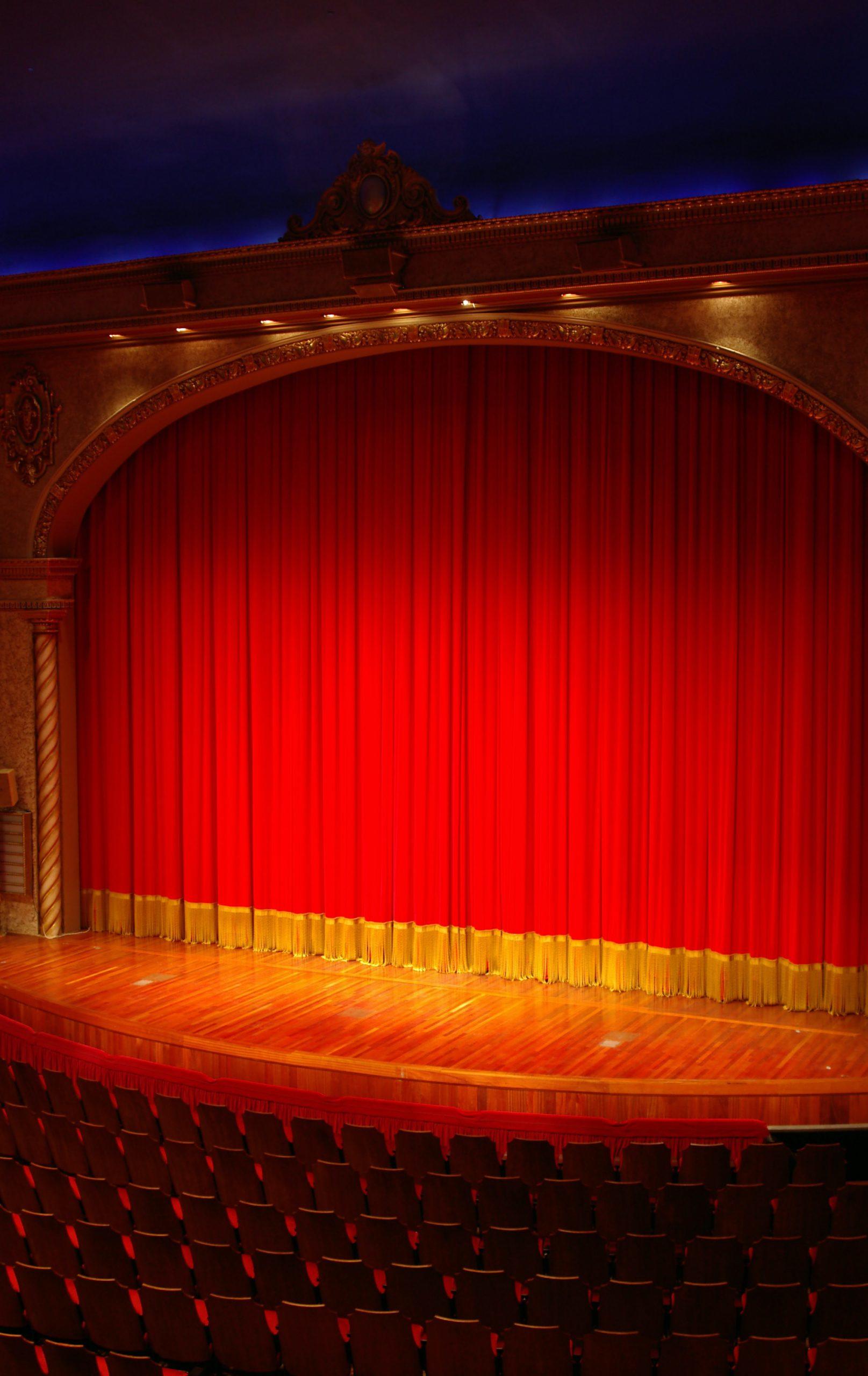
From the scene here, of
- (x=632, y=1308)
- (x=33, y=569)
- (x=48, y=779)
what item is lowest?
(x=632, y=1308)

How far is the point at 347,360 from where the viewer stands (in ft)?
28.0

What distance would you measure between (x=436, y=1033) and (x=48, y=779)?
3346mm

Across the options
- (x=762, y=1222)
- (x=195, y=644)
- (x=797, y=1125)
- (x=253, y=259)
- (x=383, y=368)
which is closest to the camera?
(x=762, y=1222)

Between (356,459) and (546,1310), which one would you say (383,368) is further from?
(546,1310)

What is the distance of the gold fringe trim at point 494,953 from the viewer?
7.46 metres

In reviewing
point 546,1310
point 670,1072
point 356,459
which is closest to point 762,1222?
point 546,1310

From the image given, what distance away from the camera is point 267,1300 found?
372cm

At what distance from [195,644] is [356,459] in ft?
5.30

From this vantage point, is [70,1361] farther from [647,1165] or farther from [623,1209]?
[647,1165]

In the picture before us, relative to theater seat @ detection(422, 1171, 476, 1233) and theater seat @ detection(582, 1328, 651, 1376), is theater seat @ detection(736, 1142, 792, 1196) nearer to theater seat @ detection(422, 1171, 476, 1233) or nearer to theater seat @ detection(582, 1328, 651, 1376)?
theater seat @ detection(422, 1171, 476, 1233)

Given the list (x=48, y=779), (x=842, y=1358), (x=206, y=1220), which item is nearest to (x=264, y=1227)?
(x=206, y=1220)

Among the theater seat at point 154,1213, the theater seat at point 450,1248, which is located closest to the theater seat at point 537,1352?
the theater seat at point 450,1248

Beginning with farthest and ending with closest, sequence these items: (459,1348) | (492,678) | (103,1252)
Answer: (492,678)
(103,1252)
(459,1348)

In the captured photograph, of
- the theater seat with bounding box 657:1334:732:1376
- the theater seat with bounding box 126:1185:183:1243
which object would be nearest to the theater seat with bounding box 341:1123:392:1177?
the theater seat with bounding box 126:1185:183:1243
